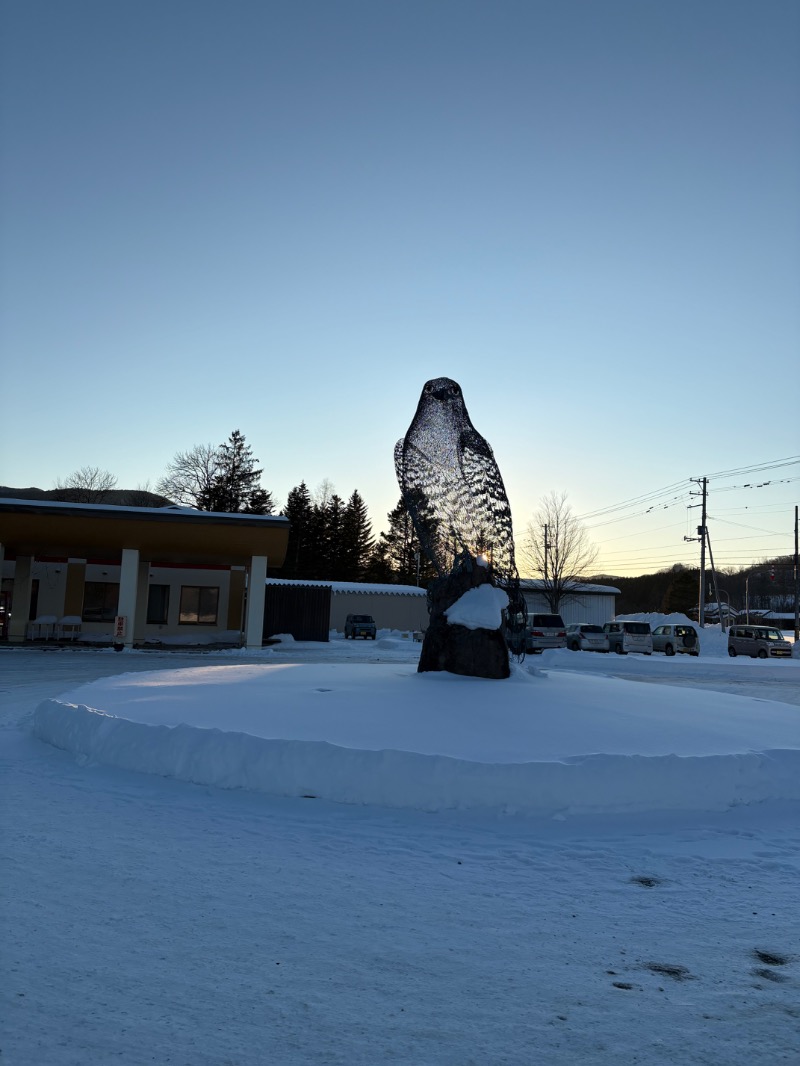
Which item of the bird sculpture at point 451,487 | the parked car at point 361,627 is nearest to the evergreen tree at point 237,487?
the parked car at point 361,627

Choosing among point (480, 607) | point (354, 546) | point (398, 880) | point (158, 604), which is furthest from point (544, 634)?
point (354, 546)

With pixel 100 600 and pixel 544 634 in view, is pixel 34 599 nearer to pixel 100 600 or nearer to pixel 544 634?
pixel 100 600

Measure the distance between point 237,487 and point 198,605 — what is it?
42.6 meters

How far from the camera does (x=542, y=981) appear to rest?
3654 millimetres

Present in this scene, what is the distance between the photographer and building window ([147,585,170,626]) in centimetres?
3822

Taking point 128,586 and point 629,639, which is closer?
point 128,586

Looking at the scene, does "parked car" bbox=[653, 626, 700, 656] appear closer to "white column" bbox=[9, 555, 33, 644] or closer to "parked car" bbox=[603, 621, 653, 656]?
"parked car" bbox=[603, 621, 653, 656]

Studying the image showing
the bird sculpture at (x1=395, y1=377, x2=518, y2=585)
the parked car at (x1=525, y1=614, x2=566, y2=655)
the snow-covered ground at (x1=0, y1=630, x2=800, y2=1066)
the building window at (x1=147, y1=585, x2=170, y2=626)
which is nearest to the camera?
the snow-covered ground at (x1=0, y1=630, x2=800, y2=1066)

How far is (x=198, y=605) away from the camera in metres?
38.8

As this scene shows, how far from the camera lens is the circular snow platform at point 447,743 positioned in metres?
6.96

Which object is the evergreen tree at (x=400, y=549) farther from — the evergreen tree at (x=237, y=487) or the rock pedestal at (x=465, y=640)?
the rock pedestal at (x=465, y=640)

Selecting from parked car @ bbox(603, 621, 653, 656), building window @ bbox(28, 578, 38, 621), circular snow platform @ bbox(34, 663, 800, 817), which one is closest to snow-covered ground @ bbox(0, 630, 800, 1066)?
circular snow platform @ bbox(34, 663, 800, 817)

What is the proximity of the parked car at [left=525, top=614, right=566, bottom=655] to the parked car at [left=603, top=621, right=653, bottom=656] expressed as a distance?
12.7 ft

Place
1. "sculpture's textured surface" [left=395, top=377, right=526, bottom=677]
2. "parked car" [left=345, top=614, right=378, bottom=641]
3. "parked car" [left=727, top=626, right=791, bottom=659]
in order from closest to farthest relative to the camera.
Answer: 1. "sculpture's textured surface" [left=395, top=377, right=526, bottom=677]
2. "parked car" [left=727, top=626, right=791, bottom=659]
3. "parked car" [left=345, top=614, right=378, bottom=641]
